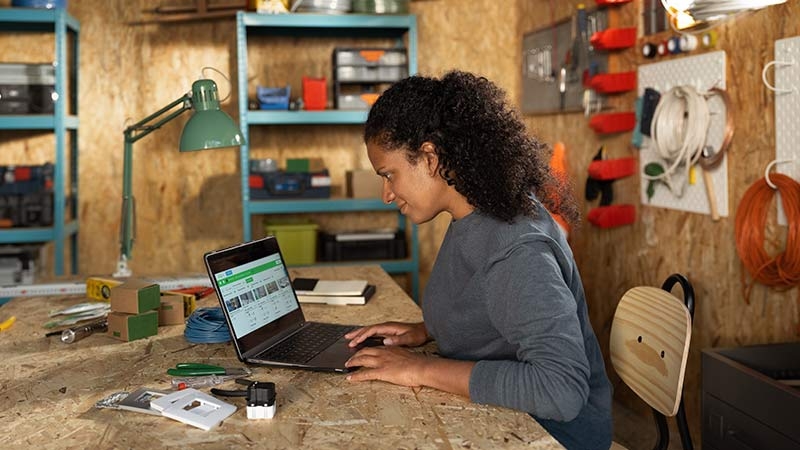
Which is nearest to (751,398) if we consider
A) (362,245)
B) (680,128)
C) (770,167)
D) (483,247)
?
(770,167)

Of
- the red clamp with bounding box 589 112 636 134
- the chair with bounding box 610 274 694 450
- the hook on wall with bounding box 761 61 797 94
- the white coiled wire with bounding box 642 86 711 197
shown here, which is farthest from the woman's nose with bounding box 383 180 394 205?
the red clamp with bounding box 589 112 636 134

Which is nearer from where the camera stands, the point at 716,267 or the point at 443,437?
the point at 443,437

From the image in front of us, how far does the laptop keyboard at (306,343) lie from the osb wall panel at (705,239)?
0.79 meters

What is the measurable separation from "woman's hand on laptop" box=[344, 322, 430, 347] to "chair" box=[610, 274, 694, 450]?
48cm

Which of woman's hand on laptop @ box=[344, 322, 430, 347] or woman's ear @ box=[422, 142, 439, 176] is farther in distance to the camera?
woman's hand on laptop @ box=[344, 322, 430, 347]

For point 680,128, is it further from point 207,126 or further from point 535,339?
point 535,339

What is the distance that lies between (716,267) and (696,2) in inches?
37.3

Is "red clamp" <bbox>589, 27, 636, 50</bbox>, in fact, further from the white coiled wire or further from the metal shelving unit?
the metal shelving unit

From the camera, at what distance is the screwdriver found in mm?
1937

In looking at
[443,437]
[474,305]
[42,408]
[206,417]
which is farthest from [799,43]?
[42,408]

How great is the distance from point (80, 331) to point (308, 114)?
7.36 ft

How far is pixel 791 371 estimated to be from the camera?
7.50ft

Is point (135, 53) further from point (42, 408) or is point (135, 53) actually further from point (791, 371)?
point (791, 371)

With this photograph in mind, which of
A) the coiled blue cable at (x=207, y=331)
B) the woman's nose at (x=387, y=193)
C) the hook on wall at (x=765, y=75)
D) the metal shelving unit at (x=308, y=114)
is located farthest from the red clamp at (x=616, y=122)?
the coiled blue cable at (x=207, y=331)
